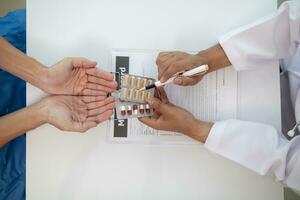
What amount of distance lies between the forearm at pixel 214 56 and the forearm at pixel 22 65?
0.41 meters

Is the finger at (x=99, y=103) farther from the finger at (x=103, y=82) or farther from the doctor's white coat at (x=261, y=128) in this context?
the doctor's white coat at (x=261, y=128)

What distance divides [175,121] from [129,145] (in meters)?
0.14

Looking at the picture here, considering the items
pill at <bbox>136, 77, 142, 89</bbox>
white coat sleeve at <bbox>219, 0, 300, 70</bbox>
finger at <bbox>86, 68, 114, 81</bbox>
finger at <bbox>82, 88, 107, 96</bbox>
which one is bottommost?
finger at <bbox>82, 88, 107, 96</bbox>

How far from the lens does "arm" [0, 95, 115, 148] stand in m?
0.75

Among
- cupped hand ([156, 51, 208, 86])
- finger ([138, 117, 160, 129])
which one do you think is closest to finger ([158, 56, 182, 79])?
cupped hand ([156, 51, 208, 86])

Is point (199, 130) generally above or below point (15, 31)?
below

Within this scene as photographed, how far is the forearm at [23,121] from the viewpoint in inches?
30.0

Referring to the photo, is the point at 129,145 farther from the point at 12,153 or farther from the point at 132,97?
the point at 12,153

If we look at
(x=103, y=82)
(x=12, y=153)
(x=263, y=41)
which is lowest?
(x=12, y=153)

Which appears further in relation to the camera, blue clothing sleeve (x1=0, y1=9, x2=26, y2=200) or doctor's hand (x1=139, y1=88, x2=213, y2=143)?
blue clothing sleeve (x1=0, y1=9, x2=26, y2=200)

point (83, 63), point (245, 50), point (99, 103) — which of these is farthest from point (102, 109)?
point (245, 50)

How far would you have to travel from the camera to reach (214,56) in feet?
2.51

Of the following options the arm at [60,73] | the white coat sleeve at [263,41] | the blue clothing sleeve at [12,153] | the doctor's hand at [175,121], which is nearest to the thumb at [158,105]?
the doctor's hand at [175,121]

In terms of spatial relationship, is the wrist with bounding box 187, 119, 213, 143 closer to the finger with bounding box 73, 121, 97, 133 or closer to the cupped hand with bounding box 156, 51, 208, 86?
the cupped hand with bounding box 156, 51, 208, 86
